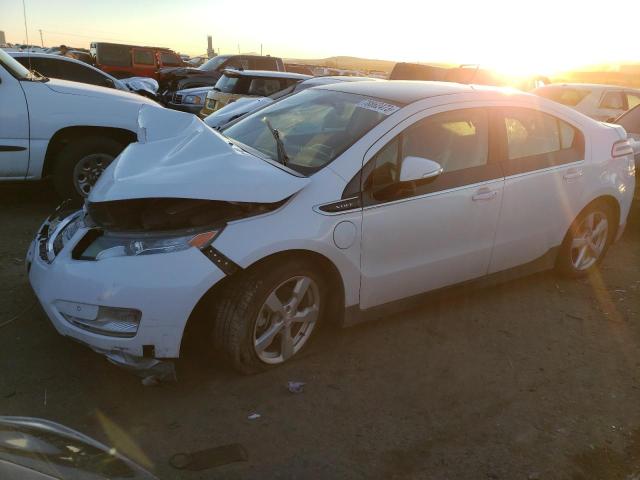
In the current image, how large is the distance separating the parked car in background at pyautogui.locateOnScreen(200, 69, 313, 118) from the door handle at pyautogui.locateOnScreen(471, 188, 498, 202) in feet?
21.5

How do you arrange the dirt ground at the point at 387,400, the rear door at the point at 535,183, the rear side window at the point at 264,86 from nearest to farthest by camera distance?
the dirt ground at the point at 387,400 < the rear door at the point at 535,183 < the rear side window at the point at 264,86

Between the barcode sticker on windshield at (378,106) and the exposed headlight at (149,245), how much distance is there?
1.38 metres

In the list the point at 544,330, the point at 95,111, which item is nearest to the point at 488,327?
the point at 544,330

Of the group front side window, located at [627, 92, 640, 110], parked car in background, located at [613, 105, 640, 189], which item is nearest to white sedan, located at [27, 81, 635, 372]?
parked car in background, located at [613, 105, 640, 189]

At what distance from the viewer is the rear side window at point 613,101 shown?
36.5ft

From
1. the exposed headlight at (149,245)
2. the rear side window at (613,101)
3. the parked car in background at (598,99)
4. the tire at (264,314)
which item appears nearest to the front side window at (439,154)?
the tire at (264,314)

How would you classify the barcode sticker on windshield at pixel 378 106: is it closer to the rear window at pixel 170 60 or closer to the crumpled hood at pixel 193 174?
the crumpled hood at pixel 193 174

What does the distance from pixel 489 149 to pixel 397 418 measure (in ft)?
6.37

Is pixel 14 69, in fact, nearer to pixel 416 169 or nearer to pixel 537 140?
pixel 416 169

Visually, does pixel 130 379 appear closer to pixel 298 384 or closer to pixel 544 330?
pixel 298 384

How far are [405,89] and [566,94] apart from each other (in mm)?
9120

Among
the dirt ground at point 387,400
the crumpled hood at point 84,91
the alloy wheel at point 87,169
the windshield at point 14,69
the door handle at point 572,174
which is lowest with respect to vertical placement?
the dirt ground at point 387,400

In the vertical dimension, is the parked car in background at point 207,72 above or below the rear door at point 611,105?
above

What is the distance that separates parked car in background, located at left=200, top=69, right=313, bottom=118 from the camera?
959cm
